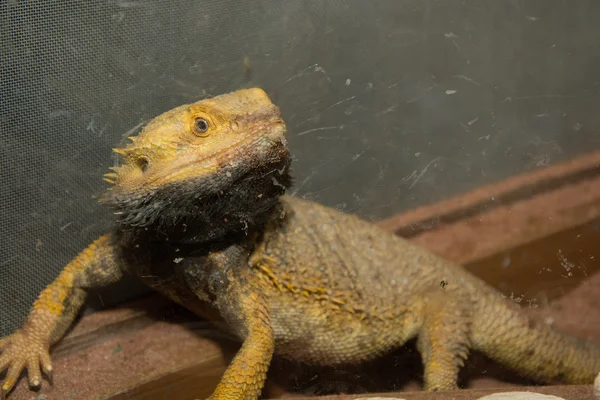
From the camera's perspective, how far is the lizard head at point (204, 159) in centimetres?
227

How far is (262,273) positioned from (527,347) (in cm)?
144

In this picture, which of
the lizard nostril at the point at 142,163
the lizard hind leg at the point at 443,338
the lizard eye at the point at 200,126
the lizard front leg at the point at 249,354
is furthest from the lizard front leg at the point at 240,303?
the lizard hind leg at the point at 443,338

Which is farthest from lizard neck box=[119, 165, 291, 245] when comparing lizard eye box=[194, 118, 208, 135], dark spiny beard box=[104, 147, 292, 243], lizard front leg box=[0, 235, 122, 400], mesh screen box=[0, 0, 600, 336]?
mesh screen box=[0, 0, 600, 336]

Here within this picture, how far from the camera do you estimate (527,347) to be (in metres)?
3.12

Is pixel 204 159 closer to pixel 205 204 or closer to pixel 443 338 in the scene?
pixel 205 204

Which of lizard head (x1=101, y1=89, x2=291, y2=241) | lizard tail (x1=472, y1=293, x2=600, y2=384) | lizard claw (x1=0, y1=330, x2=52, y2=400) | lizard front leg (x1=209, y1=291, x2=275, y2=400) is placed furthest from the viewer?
lizard tail (x1=472, y1=293, x2=600, y2=384)

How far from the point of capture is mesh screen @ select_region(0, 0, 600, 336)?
281 cm

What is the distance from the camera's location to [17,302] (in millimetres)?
3135

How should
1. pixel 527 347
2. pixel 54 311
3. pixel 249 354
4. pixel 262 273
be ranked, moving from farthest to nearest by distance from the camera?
pixel 527 347, pixel 54 311, pixel 262 273, pixel 249 354

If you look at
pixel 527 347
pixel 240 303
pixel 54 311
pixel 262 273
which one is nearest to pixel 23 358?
pixel 54 311

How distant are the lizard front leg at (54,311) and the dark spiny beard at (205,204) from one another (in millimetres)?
442

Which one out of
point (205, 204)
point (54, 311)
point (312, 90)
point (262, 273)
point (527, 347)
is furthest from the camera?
point (312, 90)

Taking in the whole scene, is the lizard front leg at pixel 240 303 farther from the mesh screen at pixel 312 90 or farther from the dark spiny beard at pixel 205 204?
the mesh screen at pixel 312 90

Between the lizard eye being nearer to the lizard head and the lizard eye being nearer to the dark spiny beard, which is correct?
the lizard head
